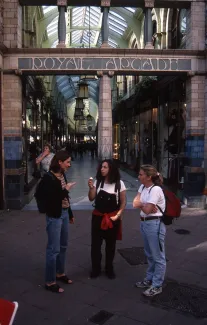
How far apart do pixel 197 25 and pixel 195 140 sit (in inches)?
126

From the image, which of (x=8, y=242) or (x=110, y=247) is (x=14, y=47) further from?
(x=110, y=247)

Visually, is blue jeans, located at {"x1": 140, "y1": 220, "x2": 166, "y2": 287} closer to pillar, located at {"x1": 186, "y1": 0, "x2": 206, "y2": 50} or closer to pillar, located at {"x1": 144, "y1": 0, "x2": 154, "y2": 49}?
pillar, located at {"x1": 144, "y1": 0, "x2": 154, "y2": 49}

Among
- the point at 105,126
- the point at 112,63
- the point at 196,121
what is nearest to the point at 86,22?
the point at 112,63

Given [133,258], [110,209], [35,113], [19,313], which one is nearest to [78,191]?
[35,113]

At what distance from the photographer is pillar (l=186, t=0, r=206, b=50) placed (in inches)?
377

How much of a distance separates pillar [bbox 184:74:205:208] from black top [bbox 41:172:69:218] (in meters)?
6.16

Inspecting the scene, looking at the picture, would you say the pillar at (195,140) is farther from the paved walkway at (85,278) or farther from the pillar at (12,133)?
the pillar at (12,133)

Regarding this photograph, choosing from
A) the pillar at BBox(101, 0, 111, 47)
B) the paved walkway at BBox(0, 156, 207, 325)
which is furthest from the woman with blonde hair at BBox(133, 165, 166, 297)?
the pillar at BBox(101, 0, 111, 47)

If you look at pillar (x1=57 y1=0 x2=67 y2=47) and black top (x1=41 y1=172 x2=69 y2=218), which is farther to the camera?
pillar (x1=57 y1=0 x2=67 y2=47)

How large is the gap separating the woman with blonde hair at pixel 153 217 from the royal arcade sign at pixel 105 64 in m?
5.93

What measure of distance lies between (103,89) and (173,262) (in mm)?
5824

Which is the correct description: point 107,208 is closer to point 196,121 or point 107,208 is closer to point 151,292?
point 151,292

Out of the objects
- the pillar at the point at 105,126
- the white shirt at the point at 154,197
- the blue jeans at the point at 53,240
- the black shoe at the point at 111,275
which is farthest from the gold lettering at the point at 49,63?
the black shoe at the point at 111,275

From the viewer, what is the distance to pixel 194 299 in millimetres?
4375
